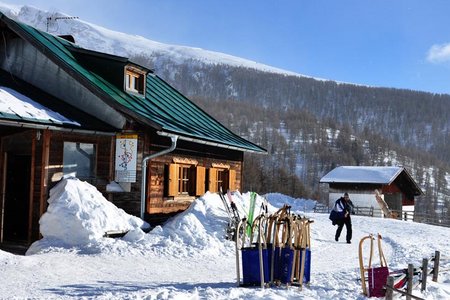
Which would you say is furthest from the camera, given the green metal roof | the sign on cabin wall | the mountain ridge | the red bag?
the mountain ridge

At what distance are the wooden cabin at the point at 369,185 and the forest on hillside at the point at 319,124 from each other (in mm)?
25555

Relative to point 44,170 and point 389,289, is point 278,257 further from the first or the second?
point 44,170

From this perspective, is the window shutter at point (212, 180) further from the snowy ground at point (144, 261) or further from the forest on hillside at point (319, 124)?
the forest on hillside at point (319, 124)

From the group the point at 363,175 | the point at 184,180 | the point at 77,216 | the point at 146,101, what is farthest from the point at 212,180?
the point at 363,175

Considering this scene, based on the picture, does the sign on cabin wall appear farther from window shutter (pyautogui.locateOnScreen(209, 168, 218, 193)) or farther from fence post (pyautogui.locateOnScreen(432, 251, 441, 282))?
fence post (pyautogui.locateOnScreen(432, 251, 441, 282))

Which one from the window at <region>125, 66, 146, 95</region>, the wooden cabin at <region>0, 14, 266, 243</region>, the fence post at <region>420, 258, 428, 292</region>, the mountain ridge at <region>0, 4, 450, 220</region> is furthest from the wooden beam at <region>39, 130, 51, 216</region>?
the mountain ridge at <region>0, 4, 450, 220</region>

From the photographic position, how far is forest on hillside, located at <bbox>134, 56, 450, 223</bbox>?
Answer: 106188 mm

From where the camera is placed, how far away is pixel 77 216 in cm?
1182

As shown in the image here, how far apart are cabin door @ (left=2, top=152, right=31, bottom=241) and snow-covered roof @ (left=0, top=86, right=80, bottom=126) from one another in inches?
55.5

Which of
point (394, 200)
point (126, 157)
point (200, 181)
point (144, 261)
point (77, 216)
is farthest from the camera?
point (394, 200)

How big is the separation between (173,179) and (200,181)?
1.85 metres

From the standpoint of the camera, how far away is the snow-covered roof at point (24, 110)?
11570 mm

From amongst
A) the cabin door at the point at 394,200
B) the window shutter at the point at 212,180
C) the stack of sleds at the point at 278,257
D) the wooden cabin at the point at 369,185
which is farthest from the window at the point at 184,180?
the cabin door at the point at 394,200

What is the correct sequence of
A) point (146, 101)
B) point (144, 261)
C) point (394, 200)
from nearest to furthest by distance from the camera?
point (144, 261), point (146, 101), point (394, 200)
